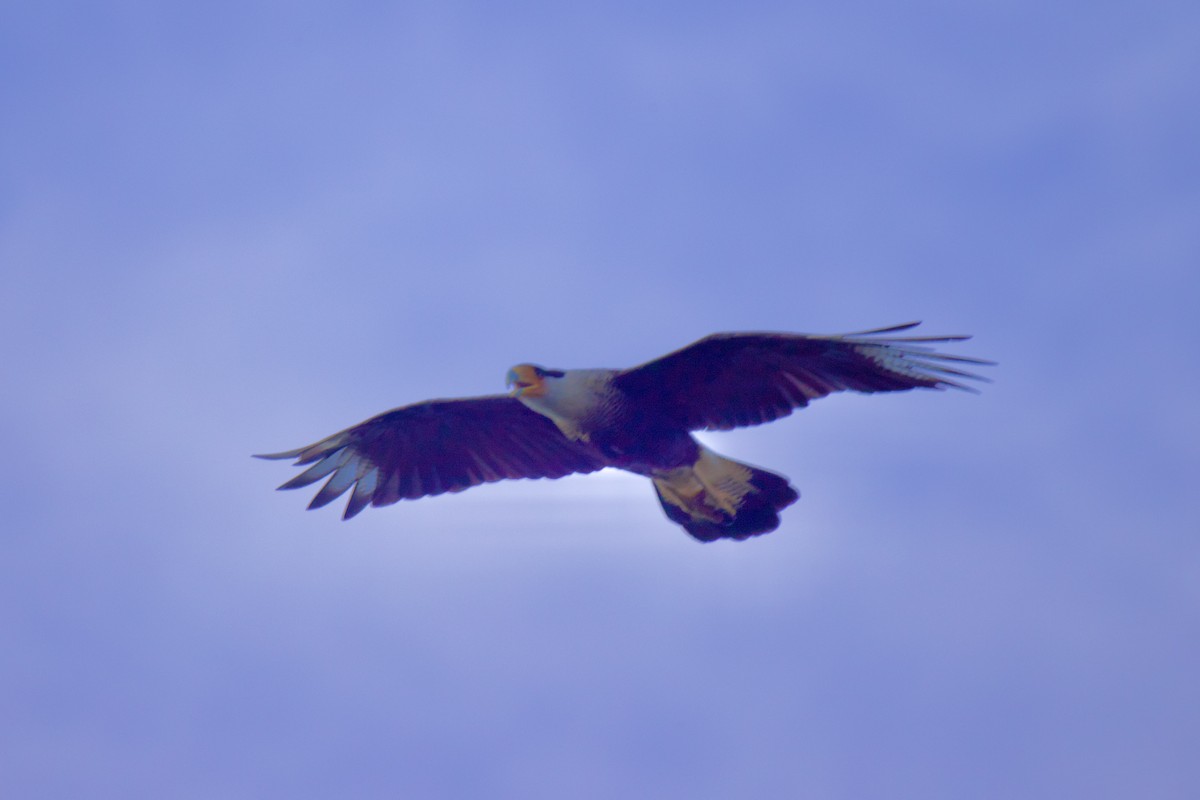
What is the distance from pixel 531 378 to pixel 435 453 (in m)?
0.98

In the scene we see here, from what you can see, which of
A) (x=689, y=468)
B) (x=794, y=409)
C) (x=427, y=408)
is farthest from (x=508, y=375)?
(x=794, y=409)

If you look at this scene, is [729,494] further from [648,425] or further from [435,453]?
[435,453]

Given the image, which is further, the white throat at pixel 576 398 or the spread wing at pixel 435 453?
the spread wing at pixel 435 453

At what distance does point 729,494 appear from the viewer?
666 centimetres

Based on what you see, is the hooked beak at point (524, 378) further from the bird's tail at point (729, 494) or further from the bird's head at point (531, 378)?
the bird's tail at point (729, 494)

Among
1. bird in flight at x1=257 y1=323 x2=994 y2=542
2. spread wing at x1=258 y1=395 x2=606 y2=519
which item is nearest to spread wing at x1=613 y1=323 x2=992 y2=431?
bird in flight at x1=257 y1=323 x2=994 y2=542

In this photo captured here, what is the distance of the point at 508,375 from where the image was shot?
664 cm

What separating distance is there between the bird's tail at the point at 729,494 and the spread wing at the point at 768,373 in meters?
0.28

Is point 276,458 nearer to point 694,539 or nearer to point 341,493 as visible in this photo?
point 341,493

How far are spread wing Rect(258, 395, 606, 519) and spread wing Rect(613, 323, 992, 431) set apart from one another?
0.73 m

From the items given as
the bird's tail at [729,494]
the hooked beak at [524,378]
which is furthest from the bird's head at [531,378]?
the bird's tail at [729,494]

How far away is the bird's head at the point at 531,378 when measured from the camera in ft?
21.5

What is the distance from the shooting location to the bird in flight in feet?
19.9

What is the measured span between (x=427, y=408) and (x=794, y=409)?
1993 millimetres
